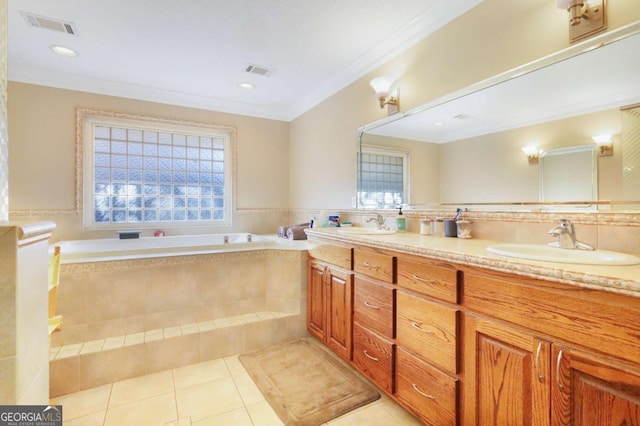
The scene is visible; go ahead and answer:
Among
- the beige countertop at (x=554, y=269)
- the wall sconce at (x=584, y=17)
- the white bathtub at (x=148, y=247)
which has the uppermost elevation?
the wall sconce at (x=584, y=17)

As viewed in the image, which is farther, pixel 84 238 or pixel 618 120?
pixel 84 238

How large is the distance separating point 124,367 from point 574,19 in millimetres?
3174

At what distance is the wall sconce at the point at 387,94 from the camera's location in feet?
7.67

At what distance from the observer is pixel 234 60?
107 inches

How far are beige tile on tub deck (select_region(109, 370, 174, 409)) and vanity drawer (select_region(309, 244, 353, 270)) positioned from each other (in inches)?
51.7

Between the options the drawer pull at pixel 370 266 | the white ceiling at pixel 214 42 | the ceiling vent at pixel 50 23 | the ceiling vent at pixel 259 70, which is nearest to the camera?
the drawer pull at pixel 370 266

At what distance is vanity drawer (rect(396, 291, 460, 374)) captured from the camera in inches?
50.2

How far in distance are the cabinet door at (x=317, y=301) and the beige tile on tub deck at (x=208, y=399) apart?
739mm

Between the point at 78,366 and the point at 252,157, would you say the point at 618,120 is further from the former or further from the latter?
the point at 252,157

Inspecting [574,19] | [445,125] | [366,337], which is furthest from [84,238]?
[574,19]

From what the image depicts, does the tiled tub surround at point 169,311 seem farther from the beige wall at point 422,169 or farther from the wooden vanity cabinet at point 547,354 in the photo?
the wooden vanity cabinet at point 547,354

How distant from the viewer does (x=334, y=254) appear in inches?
85.0

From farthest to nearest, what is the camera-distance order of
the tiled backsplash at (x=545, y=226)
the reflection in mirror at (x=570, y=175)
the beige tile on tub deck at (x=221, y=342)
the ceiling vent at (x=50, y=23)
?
the beige tile on tub deck at (x=221, y=342) → the ceiling vent at (x=50, y=23) → the reflection in mirror at (x=570, y=175) → the tiled backsplash at (x=545, y=226)

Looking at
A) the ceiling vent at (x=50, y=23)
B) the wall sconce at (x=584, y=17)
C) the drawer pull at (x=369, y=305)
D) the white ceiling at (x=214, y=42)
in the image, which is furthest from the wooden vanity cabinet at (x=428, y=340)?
the ceiling vent at (x=50, y=23)
